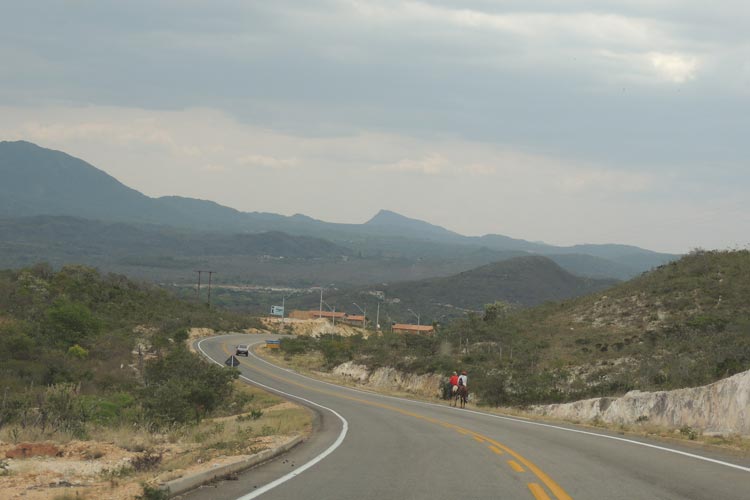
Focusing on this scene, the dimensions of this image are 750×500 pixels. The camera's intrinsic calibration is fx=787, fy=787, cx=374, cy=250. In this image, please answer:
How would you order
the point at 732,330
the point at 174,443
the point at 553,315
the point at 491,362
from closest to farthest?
the point at 174,443 < the point at 732,330 < the point at 491,362 < the point at 553,315

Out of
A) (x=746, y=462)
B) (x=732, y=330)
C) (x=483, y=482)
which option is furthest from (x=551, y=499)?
(x=732, y=330)

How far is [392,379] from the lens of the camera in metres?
56.2

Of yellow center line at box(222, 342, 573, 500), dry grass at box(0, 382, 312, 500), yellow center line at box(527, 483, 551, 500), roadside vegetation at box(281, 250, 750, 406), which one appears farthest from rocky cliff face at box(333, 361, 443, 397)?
yellow center line at box(527, 483, 551, 500)

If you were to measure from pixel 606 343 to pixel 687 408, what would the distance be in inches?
958

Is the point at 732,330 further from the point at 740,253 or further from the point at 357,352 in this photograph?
the point at 357,352

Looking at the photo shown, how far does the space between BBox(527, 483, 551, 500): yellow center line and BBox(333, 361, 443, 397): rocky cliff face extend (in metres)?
36.6

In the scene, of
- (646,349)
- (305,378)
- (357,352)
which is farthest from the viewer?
(357,352)

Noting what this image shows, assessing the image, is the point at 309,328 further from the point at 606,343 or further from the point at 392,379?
the point at 606,343

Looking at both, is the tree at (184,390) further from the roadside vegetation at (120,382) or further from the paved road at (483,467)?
the paved road at (483,467)

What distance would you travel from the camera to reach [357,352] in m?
69.5

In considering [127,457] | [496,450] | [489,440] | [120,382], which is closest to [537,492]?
[496,450]

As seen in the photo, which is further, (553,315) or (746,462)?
(553,315)

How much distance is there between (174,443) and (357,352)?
53.0 m

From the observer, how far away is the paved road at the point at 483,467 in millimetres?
10742
